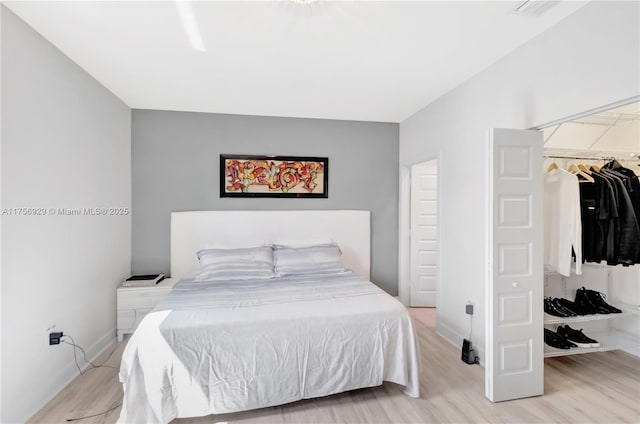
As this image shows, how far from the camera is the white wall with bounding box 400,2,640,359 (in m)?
1.67

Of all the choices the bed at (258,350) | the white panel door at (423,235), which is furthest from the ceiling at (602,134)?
the bed at (258,350)

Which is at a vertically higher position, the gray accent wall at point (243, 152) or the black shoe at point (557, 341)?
the gray accent wall at point (243, 152)

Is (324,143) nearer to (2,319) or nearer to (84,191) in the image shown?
(84,191)

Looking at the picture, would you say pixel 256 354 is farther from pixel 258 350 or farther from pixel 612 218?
pixel 612 218

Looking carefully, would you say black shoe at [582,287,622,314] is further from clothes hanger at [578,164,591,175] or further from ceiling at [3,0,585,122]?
ceiling at [3,0,585,122]

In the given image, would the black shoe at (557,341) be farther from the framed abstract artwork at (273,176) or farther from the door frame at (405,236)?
the framed abstract artwork at (273,176)

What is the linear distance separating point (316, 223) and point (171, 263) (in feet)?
5.99

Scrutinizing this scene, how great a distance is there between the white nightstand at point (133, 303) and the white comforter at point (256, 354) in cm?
96

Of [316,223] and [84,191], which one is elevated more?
[84,191]

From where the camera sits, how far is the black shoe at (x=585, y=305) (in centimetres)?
254

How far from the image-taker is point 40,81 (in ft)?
6.81

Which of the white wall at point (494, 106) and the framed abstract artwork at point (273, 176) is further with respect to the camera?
the framed abstract artwork at point (273, 176)

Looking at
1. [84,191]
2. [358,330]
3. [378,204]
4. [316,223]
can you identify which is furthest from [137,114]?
[358,330]

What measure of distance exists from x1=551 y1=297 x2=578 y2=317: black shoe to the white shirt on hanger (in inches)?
12.2
